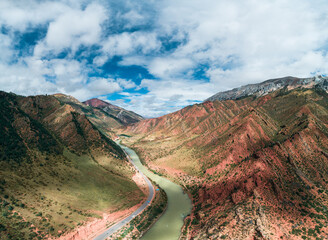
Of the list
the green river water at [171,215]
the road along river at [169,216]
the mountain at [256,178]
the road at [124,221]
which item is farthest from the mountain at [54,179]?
the mountain at [256,178]

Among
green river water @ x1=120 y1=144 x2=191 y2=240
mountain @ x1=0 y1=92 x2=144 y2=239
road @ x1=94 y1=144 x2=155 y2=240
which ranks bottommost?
green river water @ x1=120 y1=144 x2=191 y2=240

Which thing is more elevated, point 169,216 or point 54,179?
point 54,179

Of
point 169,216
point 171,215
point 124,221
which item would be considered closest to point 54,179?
point 124,221

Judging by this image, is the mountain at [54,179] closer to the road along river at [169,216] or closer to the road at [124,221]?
the road at [124,221]

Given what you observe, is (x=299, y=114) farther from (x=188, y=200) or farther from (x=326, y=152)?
(x=188, y=200)

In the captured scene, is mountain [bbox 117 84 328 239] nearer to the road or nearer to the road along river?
the road along river

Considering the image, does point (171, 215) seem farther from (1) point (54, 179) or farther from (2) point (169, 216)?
(1) point (54, 179)

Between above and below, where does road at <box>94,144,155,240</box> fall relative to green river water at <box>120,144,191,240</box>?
above

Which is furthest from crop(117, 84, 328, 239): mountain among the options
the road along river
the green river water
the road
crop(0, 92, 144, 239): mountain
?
crop(0, 92, 144, 239): mountain
